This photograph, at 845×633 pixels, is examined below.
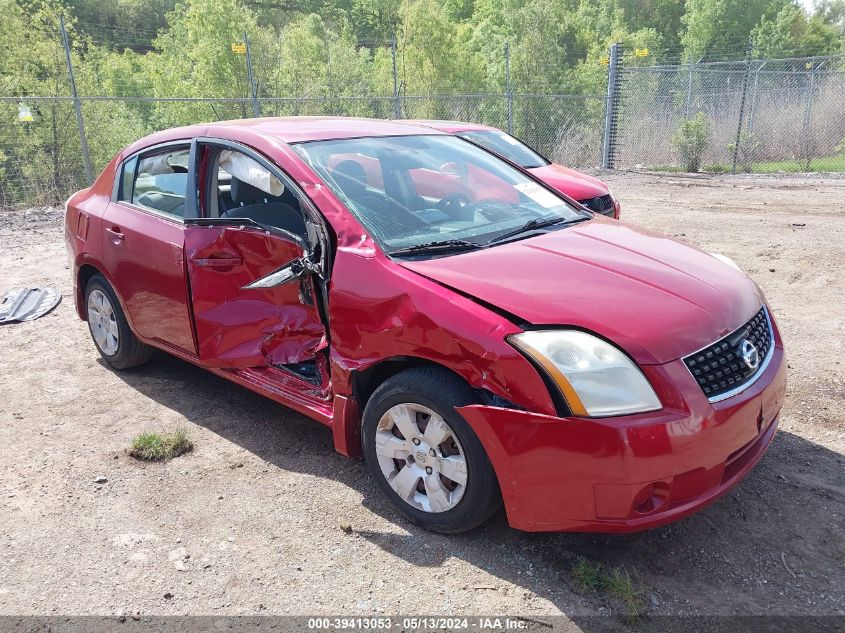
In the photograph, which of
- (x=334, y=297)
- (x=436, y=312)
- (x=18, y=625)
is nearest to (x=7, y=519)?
(x=18, y=625)

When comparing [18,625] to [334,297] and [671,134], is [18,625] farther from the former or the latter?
[671,134]

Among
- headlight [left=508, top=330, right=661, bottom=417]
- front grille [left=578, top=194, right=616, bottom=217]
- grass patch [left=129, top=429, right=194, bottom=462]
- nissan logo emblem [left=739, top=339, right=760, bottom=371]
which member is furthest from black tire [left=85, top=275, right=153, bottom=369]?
front grille [left=578, top=194, right=616, bottom=217]

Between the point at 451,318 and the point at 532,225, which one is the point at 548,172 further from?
the point at 451,318

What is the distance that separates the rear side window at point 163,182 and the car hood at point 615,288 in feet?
5.94

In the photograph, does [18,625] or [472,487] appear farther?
[472,487]

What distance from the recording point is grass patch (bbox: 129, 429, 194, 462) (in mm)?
3717

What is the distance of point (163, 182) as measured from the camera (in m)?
4.25

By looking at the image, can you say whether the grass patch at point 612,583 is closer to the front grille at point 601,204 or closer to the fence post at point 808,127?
the front grille at point 601,204

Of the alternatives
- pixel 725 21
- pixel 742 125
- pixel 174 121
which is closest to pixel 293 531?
pixel 742 125

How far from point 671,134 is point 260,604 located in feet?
58.4

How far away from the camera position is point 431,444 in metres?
2.80

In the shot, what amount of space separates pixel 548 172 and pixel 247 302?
5.44m

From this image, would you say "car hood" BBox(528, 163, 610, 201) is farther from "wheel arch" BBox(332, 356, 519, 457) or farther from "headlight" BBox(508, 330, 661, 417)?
"headlight" BBox(508, 330, 661, 417)

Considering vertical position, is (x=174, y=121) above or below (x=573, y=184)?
below
